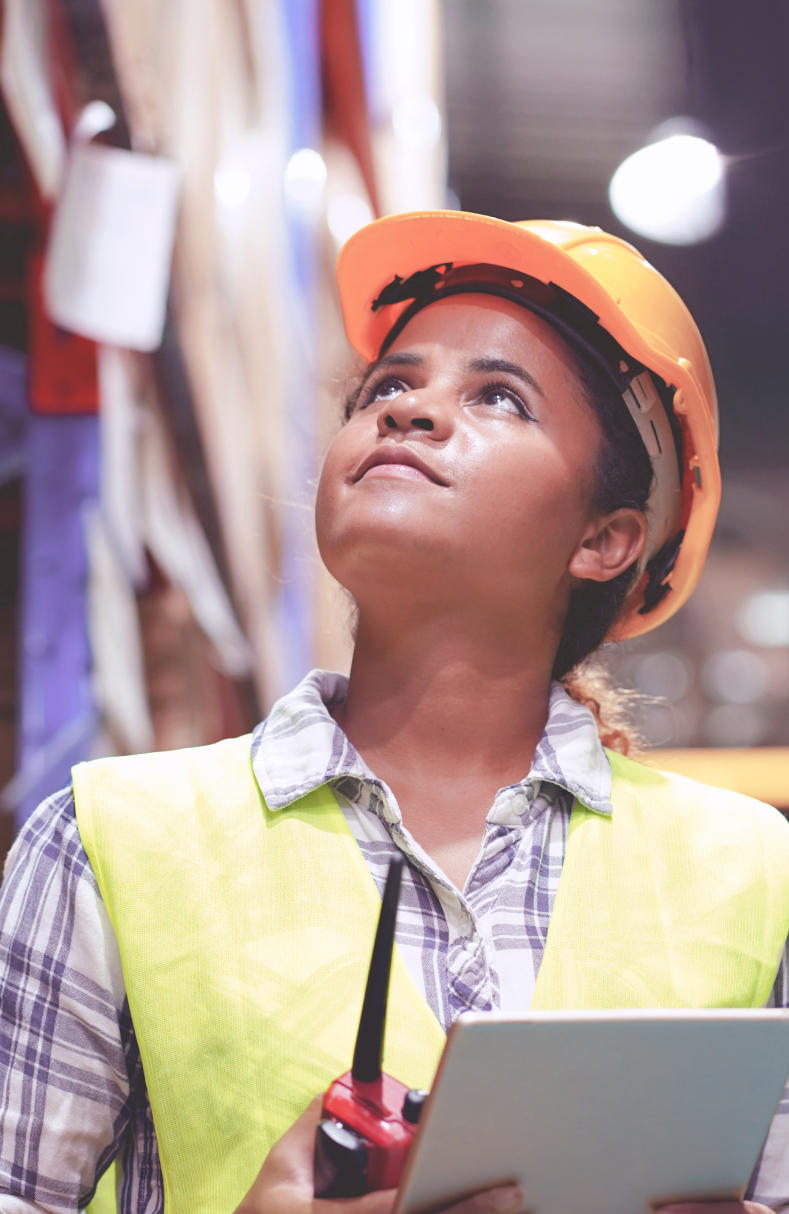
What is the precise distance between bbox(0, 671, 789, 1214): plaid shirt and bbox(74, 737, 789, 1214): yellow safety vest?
1.4 inches

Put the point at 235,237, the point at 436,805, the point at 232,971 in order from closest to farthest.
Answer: the point at 232,971
the point at 436,805
the point at 235,237

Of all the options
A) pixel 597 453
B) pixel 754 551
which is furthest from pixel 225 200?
pixel 754 551

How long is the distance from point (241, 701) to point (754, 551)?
26.5 feet

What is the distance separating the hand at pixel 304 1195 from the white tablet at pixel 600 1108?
13mm

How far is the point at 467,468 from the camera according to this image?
1525 millimetres

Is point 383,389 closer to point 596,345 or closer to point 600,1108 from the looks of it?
point 596,345

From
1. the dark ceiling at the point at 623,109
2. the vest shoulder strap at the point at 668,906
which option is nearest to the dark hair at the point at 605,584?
the vest shoulder strap at the point at 668,906

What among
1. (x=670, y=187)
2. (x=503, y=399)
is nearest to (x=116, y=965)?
(x=503, y=399)

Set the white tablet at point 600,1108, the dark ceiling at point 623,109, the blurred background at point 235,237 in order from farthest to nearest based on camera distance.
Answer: the dark ceiling at point 623,109 → the blurred background at point 235,237 → the white tablet at point 600,1108

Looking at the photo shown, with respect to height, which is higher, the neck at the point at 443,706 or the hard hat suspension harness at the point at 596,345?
the hard hat suspension harness at the point at 596,345

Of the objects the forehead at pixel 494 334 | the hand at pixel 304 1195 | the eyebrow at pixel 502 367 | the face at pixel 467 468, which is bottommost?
the hand at pixel 304 1195

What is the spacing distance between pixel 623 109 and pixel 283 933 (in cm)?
359

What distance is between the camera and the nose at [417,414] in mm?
1560

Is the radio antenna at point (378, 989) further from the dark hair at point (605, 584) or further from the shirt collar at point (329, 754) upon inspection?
the dark hair at point (605, 584)
